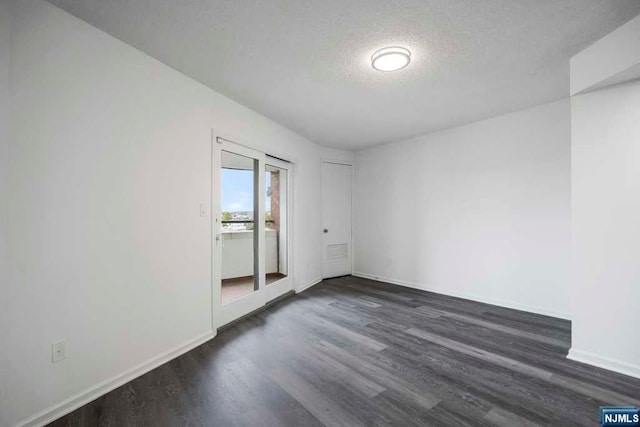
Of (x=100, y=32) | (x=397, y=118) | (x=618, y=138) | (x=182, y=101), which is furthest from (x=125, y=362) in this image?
(x=618, y=138)

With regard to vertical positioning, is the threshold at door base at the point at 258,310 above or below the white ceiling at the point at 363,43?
below

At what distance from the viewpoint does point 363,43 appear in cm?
210

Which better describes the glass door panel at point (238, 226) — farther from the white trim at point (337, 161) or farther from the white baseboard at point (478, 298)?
the white baseboard at point (478, 298)

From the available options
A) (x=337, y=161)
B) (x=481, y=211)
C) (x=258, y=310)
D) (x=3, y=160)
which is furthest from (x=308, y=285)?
(x=3, y=160)

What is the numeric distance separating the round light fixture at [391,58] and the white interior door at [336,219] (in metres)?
3.05

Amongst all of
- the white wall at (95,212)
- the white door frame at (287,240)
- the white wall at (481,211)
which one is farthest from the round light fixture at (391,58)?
the white wall at (481,211)

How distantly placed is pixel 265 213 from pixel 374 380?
2.43 m

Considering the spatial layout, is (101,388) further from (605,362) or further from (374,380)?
(605,362)

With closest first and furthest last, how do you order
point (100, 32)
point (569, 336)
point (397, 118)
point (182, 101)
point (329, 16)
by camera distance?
1. point (329, 16)
2. point (100, 32)
3. point (182, 101)
4. point (569, 336)
5. point (397, 118)

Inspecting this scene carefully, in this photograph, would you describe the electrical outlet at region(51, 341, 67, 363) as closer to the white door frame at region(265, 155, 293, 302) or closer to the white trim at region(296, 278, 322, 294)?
the white door frame at region(265, 155, 293, 302)

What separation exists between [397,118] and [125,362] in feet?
12.9

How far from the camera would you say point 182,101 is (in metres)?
2.58

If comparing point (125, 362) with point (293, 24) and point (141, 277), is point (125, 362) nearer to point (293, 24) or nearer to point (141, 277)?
→ point (141, 277)

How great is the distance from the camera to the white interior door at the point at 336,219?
538 centimetres
